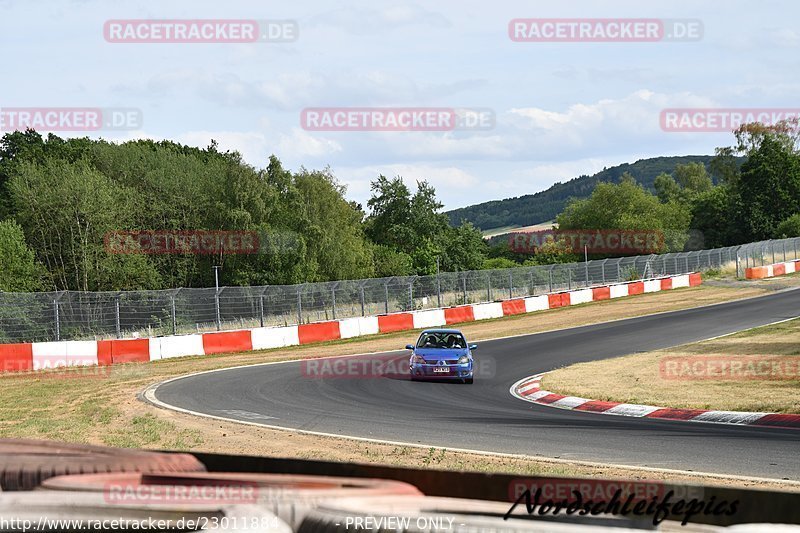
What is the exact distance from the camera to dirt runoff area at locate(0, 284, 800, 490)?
10602mm

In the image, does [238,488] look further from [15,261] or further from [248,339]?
[15,261]

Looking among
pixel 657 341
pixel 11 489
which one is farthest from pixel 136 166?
pixel 11 489

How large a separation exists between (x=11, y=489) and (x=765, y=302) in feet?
133

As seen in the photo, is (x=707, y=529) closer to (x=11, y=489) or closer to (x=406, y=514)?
(x=406, y=514)

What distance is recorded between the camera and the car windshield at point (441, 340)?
22125 millimetres

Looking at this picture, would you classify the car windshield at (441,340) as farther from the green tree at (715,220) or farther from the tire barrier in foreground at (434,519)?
the green tree at (715,220)

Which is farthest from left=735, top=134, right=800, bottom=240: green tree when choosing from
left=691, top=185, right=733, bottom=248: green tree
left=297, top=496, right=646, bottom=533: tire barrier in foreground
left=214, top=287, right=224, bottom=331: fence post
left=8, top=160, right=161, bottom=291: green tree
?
left=297, top=496, right=646, bottom=533: tire barrier in foreground

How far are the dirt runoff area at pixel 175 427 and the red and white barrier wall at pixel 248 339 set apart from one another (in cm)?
83

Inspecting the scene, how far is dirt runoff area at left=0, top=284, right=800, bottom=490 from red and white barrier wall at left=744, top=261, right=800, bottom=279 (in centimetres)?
3385

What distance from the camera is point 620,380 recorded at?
1983 cm

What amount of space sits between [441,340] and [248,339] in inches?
471

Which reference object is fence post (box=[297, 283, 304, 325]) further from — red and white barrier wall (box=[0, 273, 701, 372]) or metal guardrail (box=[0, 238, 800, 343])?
red and white barrier wall (box=[0, 273, 701, 372])

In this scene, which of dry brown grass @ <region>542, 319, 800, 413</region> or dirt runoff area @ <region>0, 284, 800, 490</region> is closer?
dirt runoff area @ <region>0, 284, 800, 490</region>

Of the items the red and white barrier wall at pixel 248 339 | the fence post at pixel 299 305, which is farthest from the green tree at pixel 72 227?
the fence post at pixel 299 305
